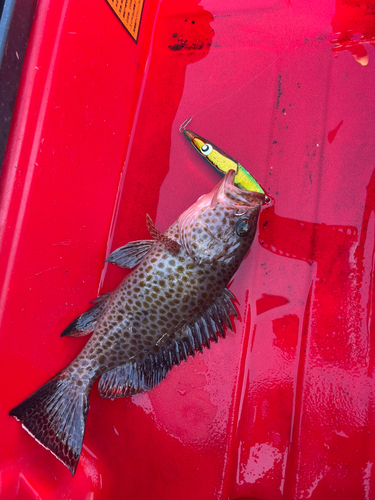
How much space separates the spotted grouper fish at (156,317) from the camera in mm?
2670

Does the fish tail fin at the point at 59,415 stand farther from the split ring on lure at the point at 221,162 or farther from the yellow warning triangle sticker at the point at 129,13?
the yellow warning triangle sticker at the point at 129,13

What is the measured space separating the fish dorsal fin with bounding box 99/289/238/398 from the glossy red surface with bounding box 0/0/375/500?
229 mm

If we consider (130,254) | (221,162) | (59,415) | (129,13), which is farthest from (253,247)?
(129,13)

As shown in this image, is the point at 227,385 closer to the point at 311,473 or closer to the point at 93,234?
the point at 311,473

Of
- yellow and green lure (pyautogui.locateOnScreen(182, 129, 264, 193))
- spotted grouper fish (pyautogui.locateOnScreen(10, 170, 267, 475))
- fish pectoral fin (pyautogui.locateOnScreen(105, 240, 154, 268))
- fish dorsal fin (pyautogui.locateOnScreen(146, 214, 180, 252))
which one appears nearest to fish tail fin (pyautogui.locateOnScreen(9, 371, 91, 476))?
spotted grouper fish (pyautogui.locateOnScreen(10, 170, 267, 475))

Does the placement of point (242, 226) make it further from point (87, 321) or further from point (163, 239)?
point (87, 321)

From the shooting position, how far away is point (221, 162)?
309 cm

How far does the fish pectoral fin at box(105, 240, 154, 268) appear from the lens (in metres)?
2.95

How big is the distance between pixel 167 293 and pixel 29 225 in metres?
1.18

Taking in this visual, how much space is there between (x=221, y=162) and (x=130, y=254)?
46.9 inches

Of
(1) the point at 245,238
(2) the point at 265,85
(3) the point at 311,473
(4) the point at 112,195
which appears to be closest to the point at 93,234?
(4) the point at 112,195

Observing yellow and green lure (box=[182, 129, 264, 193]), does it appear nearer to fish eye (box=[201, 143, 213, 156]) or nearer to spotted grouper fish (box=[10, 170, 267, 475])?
fish eye (box=[201, 143, 213, 156])

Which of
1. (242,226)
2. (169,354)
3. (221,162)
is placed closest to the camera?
(242,226)

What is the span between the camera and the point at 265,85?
10.6 feet
